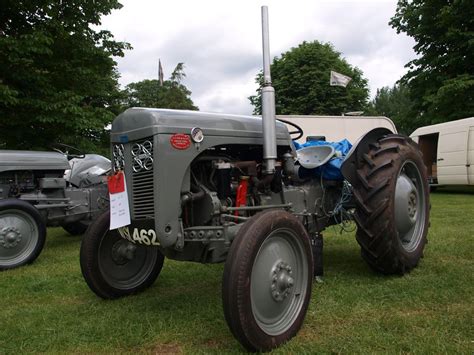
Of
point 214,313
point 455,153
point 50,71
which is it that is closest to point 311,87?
point 455,153

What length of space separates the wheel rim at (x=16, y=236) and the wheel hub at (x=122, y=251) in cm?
235

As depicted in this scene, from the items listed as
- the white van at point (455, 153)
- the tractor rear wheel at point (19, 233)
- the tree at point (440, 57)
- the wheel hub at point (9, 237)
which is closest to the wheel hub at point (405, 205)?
the tractor rear wheel at point (19, 233)

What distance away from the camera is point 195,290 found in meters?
4.19

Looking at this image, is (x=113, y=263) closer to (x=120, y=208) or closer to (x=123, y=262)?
(x=123, y=262)

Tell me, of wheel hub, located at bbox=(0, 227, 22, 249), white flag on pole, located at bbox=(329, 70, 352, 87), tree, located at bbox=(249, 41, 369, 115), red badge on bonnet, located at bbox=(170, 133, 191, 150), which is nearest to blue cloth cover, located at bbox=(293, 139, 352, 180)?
red badge on bonnet, located at bbox=(170, 133, 191, 150)

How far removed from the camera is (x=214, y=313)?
11.4ft

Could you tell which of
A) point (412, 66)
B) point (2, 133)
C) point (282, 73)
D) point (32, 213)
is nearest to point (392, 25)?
point (412, 66)

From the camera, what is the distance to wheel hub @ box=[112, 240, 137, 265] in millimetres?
3947

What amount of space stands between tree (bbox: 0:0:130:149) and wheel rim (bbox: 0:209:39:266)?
393cm

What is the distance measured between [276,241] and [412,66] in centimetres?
1971

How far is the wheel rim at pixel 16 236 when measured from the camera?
5609 millimetres

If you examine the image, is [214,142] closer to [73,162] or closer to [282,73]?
[73,162]

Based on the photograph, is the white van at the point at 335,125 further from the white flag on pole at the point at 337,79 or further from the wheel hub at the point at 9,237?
the wheel hub at the point at 9,237

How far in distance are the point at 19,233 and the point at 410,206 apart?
460 centimetres
